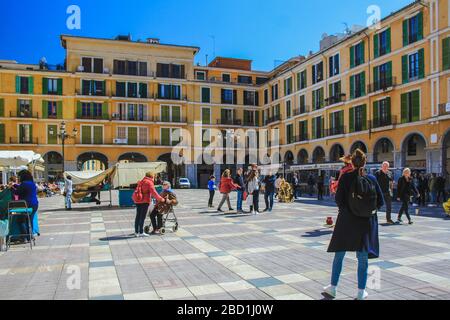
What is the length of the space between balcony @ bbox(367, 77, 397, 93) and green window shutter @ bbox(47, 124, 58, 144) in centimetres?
3474

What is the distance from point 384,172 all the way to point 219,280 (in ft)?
24.0

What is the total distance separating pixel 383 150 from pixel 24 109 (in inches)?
1543

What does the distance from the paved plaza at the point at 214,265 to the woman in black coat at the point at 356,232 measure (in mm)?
578

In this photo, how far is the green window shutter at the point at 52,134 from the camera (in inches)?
1842

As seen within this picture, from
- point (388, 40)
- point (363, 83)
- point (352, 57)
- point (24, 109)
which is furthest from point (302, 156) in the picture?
point (24, 109)

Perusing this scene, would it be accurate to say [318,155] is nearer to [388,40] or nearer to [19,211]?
[388,40]

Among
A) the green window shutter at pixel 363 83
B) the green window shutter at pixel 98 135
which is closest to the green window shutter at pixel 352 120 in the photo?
the green window shutter at pixel 363 83

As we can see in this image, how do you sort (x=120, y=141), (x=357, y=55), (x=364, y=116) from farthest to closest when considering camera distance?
(x=120, y=141)
(x=357, y=55)
(x=364, y=116)

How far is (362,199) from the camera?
4.67 m

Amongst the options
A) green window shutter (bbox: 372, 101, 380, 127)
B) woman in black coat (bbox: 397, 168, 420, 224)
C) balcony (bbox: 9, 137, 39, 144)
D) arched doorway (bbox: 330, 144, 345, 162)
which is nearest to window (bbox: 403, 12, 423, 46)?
green window shutter (bbox: 372, 101, 380, 127)

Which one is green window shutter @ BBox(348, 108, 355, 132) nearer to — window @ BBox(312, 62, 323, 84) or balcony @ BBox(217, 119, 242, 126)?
window @ BBox(312, 62, 323, 84)

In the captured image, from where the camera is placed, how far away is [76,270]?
6.67 m

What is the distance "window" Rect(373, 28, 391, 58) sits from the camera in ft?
107

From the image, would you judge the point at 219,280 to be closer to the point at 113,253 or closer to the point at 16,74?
the point at 113,253
